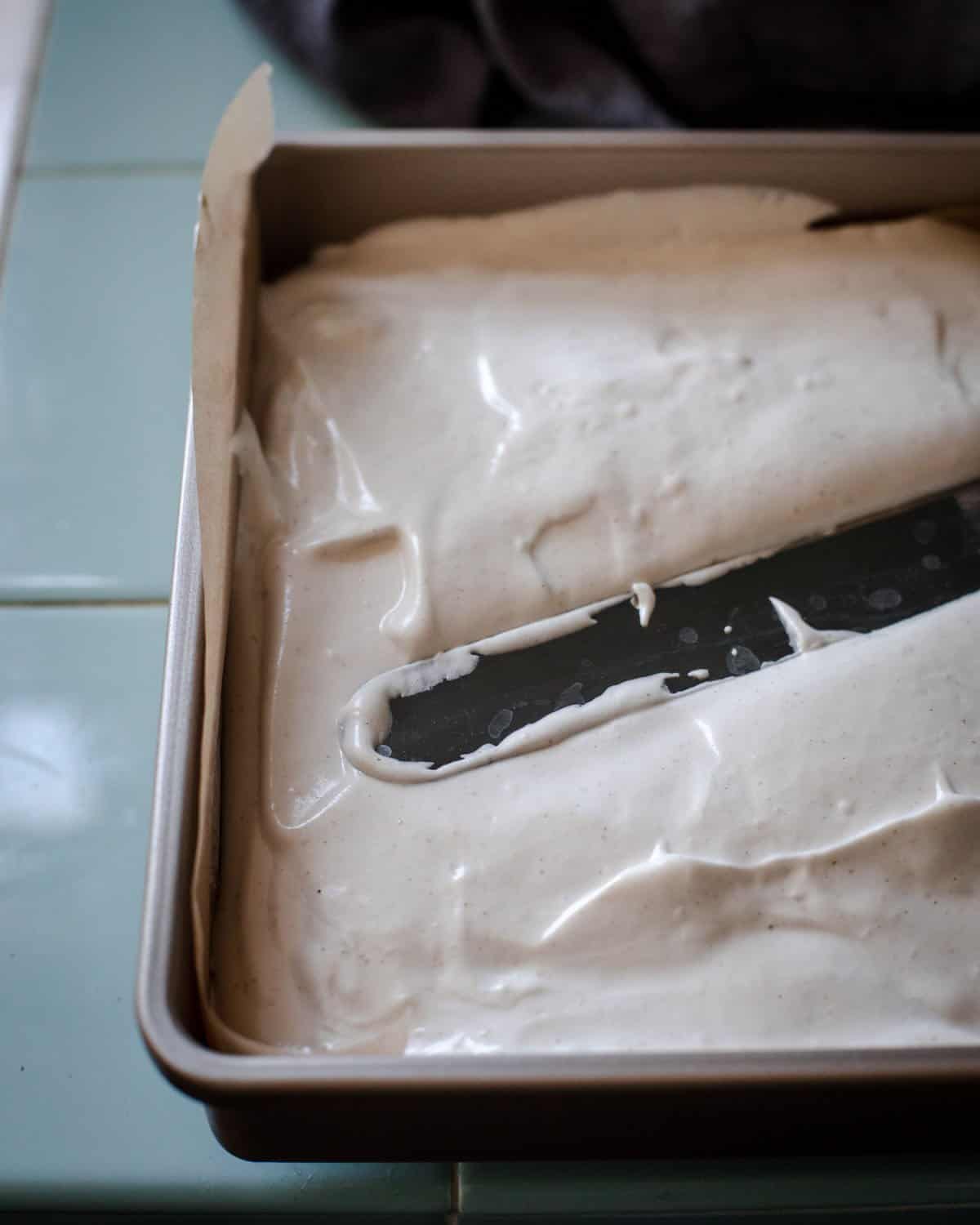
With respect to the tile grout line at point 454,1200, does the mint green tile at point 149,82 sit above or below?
above

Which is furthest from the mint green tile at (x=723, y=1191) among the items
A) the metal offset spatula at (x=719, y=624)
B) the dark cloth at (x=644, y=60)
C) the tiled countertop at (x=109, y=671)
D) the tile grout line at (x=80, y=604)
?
the dark cloth at (x=644, y=60)

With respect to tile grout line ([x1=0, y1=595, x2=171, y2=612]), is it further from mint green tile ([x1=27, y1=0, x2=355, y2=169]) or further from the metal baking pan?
mint green tile ([x1=27, y1=0, x2=355, y2=169])

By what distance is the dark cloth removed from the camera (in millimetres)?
866

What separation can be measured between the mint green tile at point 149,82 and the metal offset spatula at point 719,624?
0.47 metres

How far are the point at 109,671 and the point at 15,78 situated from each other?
20.4 inches

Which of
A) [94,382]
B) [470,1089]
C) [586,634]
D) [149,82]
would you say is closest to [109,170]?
[149,82]

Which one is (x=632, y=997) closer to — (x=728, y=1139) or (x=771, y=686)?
(x=728, y=1139)

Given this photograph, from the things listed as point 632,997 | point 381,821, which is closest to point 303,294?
point 381,821

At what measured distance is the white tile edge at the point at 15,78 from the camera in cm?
92

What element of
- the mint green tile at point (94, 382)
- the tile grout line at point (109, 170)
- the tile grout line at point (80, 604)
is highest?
the tile grout line at point (109, 170)

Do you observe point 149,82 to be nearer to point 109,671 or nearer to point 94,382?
point 94,382

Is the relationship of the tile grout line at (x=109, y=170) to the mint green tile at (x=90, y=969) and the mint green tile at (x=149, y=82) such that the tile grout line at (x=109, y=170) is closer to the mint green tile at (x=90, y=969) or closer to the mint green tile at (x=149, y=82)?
the mint green tile at (x=149, y=82)

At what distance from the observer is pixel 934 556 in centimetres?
73

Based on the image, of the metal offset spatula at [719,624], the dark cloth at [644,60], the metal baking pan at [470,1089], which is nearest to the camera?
the metal baking pan at [470,1089]
